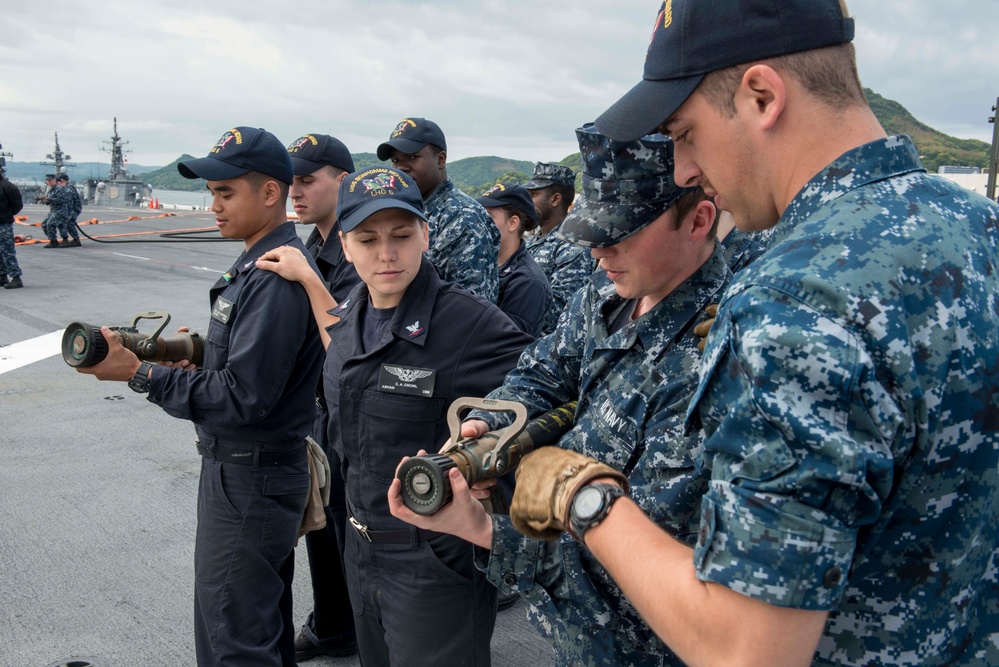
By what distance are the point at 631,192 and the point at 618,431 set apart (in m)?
0.54

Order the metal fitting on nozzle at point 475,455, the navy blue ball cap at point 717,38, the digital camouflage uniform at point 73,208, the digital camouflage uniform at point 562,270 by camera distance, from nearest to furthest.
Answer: the navy blue ball cap at point 717,38 < the metal fitting on nozzle at point 475,455 < the digital camouflage uniform at point 562,270 < the digital camouflage uniform at point 73,208

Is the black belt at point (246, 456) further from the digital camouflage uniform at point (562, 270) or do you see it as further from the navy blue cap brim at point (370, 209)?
the digital camouflage uniform at point (562, 270)

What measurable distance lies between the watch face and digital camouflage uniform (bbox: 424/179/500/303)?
2.81 m

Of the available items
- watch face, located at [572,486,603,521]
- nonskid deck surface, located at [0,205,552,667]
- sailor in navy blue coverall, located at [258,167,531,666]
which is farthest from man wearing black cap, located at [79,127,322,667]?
watch face, located at [572,486,603,521]

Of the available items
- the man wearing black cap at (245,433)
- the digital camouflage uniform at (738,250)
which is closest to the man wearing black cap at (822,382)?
the digital camouflage uniform at (738,250)

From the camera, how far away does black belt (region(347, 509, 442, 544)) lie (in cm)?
254

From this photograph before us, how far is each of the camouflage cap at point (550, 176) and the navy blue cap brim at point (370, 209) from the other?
374 cm

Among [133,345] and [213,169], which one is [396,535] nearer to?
[133,345]

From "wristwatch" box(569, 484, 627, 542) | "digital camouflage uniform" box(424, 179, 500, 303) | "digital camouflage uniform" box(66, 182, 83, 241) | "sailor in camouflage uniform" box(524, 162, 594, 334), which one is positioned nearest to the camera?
"wristwatch" box(569, 484, 627, 542)

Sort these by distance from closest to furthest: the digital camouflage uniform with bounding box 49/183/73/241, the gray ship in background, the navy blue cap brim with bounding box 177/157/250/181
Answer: the navy blue cap brim with bounding box 177/157/250/181
the digital camouflage uniform with bounding box 49/183/73/241
the gray ship in background

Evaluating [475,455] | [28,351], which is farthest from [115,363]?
[28,351]

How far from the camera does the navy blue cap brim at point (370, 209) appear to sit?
2734 millimetres

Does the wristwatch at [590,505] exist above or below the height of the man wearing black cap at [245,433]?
above

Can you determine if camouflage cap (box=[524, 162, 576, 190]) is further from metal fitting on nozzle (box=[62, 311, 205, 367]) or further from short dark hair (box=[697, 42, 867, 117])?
short dark hair (box=[697, 42, 867, 117])
